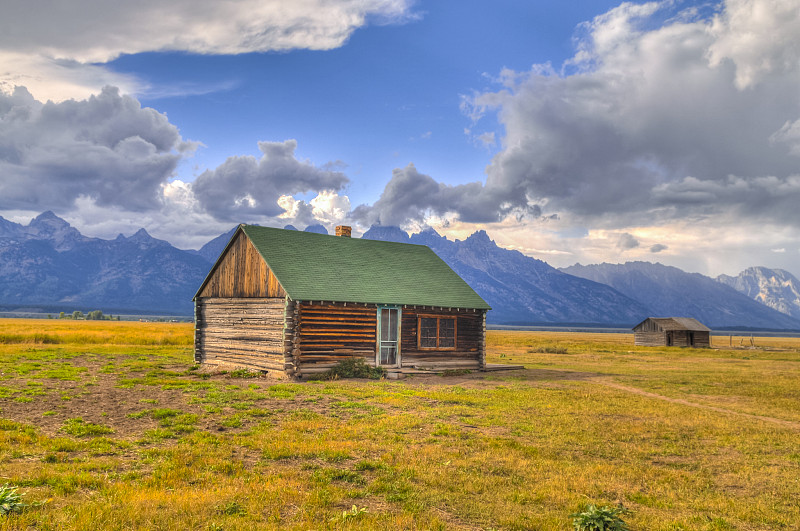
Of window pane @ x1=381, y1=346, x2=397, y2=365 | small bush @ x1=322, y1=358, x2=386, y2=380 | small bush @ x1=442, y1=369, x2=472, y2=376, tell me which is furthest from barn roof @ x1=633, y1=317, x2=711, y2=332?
small bush @ x1=322, y1=358, x2=386, y2=380

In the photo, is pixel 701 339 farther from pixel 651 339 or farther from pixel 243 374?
pixel 243 374

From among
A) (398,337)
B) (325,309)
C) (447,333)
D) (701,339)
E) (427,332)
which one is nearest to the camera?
(325,309)

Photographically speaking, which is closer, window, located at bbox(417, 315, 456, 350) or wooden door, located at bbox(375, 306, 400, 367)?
wooden door, located at bbox(375, 306, 400, 367)

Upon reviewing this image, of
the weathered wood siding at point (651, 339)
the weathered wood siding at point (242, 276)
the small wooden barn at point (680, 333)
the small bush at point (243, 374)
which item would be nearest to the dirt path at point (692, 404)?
the weathered wood siding at point (242, 276)

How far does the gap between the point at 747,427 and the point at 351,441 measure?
12.8 m

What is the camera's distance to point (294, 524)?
793 centimetres

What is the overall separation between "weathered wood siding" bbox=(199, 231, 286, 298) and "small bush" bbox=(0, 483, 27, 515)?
2069 cm

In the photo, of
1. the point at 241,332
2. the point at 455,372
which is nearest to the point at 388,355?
the point at 455,372

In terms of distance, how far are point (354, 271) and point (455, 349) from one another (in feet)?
27.0

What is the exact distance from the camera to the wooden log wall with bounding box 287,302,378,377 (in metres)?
28.6

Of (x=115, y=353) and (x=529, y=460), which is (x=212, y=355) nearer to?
(x=115, y=353)

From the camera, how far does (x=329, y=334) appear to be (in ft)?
97.9

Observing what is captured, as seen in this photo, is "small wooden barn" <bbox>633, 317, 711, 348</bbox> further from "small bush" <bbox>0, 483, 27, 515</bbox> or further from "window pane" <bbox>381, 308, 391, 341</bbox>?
"small bush" <bbox>0, 483, 27, 515</bbox>

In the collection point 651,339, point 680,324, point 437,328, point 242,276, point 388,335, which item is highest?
point 242,276
